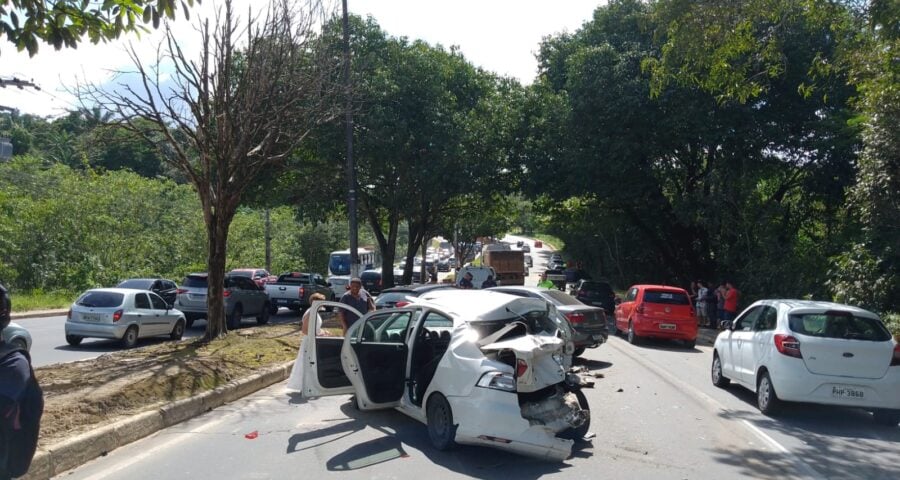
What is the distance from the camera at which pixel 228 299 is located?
68.7 feet

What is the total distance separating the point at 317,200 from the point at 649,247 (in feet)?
68.7

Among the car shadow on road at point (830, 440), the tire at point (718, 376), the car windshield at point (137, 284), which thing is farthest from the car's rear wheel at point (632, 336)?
the car windshield at point (137, 284)

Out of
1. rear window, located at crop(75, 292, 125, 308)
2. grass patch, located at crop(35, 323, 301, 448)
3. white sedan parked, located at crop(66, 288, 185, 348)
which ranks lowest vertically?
grass patch, located at crop(35, 323, 301, 448)

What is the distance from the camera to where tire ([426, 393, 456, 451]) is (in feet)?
24.2

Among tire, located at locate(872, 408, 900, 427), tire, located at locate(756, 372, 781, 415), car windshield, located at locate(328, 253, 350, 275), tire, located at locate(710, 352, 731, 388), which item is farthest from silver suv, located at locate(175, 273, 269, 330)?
car windshield, located at locate(328, 253, 350, 275)

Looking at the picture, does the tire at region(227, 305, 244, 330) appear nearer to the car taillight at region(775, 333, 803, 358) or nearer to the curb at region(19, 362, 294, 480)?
the curb at region(19, 362, 294, 480)

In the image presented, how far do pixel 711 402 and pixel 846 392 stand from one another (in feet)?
6.40

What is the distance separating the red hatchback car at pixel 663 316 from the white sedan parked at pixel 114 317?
12.1 meters

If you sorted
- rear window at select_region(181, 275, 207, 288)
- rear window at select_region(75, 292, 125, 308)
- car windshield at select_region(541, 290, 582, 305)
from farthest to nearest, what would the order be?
rear window at select_region(181, 275, 207, 288) → rear window at select_region(75, 292, 125, 308) → car windshield at select_region(541, 290, 582, 305)

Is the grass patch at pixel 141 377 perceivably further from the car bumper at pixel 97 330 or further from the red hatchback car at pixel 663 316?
the red hatchback car at pixel 663 316

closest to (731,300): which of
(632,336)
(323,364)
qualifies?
(632,336)

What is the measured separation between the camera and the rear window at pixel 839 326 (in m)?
9.48

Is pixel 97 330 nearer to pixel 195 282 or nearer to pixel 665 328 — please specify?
pixel 195 282

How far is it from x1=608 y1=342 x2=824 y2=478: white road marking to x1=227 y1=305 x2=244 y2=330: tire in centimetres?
1094
